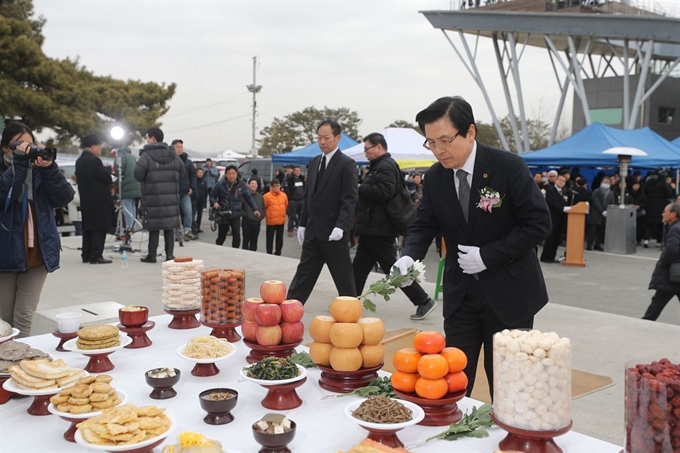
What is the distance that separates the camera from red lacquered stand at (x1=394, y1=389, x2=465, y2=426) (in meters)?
2.05

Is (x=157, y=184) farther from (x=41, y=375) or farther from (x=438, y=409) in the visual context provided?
(x=438, y=409)

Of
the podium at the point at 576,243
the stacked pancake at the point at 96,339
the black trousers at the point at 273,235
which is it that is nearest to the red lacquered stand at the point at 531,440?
the stacked pancake at the point at 96,339

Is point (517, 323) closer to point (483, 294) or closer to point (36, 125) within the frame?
point (483, 294)

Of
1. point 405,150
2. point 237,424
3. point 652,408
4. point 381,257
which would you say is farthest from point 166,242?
point 652,408

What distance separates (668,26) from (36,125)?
2862cm

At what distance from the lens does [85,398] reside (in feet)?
6.57

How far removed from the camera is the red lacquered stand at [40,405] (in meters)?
2.16

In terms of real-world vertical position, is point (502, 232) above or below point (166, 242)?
above

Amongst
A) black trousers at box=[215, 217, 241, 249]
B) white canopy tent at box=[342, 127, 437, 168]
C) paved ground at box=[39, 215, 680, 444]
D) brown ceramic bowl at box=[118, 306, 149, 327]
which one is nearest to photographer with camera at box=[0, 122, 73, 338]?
Answer: brown ceramic bowl at box=[118, 306, 149, 327]

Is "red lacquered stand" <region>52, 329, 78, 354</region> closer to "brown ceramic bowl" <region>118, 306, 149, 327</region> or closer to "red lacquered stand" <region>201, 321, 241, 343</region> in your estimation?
"brown ceramic bowl" <region>118, 306, 149, 327</region>

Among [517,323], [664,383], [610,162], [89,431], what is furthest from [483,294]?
[610,162]

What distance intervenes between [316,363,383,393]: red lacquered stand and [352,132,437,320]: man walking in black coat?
3870 millimetres

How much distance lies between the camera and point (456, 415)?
2105 millimetres

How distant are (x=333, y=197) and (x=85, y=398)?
386cm
